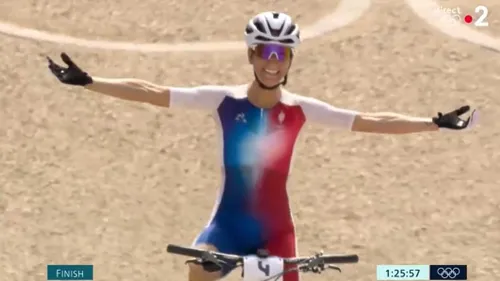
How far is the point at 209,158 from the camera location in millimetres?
14125

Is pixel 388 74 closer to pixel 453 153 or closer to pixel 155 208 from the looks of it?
pixel 453 153

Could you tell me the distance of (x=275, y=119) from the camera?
789cm

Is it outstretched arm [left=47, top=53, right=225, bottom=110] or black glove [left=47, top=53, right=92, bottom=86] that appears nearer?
black glove [left=47, top=53, right=92, bottom=86]

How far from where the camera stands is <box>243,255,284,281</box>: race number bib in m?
7.27

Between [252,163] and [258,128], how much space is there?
289mm

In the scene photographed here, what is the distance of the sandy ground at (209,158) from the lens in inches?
484

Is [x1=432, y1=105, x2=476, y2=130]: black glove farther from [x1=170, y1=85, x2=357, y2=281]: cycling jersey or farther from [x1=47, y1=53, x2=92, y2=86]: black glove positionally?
[x1=47, y1=53, x2=92, y2=86]: black glove

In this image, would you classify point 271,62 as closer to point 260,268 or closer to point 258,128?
point 258,128

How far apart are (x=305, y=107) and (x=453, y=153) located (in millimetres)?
6881
